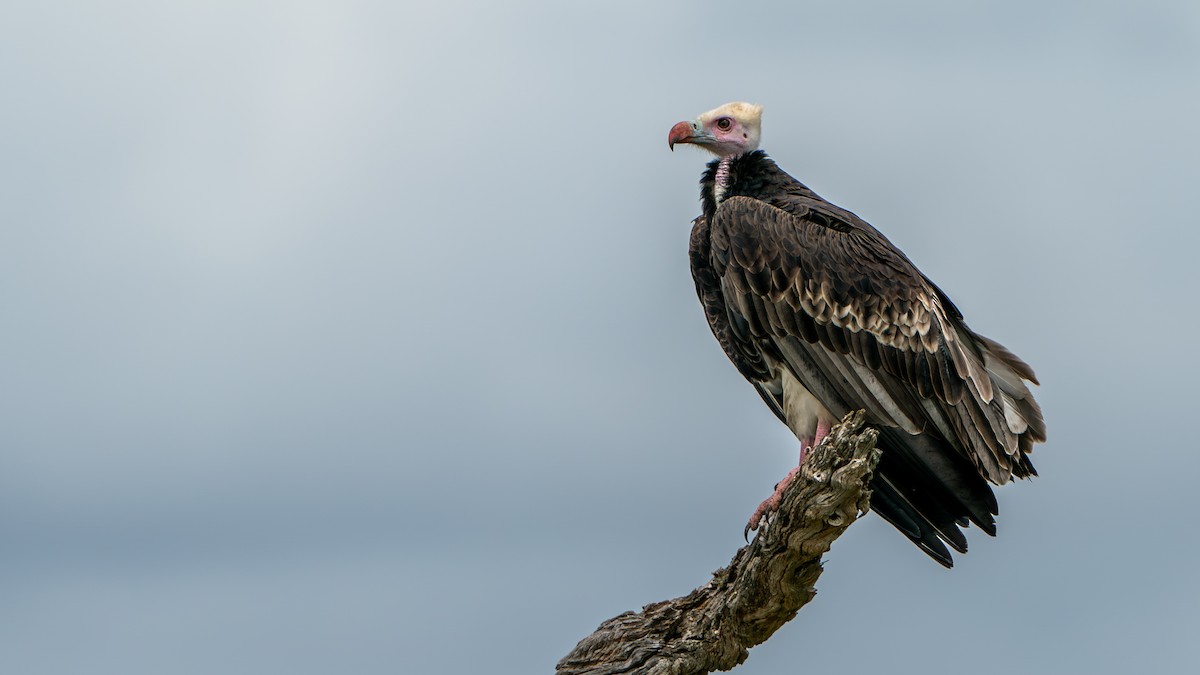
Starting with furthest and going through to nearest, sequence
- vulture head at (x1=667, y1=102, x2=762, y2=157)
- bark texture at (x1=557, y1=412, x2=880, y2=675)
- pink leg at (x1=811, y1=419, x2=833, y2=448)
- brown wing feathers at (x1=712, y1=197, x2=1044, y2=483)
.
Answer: vulture head at (x1=667, y1=102, x2=762, y2=157)
pink leg at (x1=811, y1=419, x2=833, y2=448)
brown wing feathers at (x1=712, y1=197, x2=1044, y2=483)
bark texture at (x1=557, y1=412, x2=880, y2=675)

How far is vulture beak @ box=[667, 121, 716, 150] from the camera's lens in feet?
56.1

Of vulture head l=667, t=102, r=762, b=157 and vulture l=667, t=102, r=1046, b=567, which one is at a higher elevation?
vulture head l=667, t=102, r=762, b=157

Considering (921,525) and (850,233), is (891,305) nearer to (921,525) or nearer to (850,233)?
(850,233)

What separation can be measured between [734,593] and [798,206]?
4586 millimetres

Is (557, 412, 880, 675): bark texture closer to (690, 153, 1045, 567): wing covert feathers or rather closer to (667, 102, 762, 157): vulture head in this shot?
(690, 153, 1045, 567): wing covert feathers

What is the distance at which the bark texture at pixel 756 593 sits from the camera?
12.1 m

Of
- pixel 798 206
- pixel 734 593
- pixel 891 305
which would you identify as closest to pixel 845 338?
pixel 891 305

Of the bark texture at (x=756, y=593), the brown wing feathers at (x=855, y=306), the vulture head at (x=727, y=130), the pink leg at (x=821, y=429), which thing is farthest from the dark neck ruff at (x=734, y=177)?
the bark texture at (x=756, y=593)

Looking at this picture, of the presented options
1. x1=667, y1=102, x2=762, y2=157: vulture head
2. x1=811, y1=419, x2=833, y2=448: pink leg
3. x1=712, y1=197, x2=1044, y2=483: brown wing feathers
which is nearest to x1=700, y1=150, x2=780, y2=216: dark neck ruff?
x1=667, y1=102, x2=762, y2=157: vulture head

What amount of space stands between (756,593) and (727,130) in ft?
20.2

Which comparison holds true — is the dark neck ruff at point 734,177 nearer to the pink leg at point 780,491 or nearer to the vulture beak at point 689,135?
the vulture beak at point 689,135

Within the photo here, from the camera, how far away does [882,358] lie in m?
15.1

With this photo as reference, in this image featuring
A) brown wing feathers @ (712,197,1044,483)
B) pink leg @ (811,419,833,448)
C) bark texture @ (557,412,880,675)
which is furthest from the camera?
pink leg @ (811,419,833,448)

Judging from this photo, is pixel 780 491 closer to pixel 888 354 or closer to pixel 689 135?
pixel 888 354
